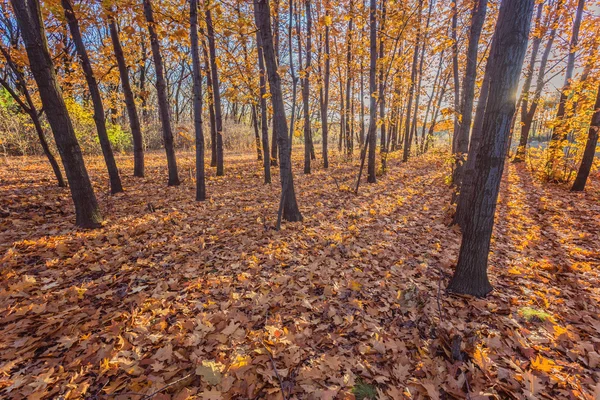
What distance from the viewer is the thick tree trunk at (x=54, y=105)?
4328 millimetres

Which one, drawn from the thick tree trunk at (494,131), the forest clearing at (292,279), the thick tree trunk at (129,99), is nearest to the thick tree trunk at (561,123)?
the forest clearing at (292,279)

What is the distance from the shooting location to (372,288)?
3.92 metres

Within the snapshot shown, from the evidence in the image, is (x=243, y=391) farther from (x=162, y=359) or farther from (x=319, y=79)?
(x=319, y=79)

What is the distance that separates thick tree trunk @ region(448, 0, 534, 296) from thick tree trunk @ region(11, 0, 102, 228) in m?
6.87

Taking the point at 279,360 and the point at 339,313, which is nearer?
the point at 279,360

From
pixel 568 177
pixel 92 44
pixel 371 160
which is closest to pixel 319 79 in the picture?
pixel 371 160

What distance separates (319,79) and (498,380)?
1320cm

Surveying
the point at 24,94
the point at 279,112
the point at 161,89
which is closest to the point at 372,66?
the point at 279,112

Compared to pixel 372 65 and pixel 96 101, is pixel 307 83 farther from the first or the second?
pixel 96 101

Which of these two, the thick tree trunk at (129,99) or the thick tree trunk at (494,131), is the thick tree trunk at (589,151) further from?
the thick tree trunk at (129,99)

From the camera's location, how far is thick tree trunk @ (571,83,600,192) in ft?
24.6

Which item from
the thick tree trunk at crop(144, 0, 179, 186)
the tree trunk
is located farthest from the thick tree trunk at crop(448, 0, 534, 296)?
the thick tree trunk at crop(144, 0, 179, 186)

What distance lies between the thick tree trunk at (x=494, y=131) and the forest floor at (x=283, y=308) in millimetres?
584

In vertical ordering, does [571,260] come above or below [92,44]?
below
